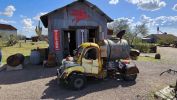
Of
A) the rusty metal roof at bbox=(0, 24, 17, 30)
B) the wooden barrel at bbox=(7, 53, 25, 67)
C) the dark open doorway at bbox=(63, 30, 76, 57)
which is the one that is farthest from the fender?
the rusty metal roof at bbox=(0, 24, 17, 30)

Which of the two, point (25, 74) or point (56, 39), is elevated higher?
point (56, 39)

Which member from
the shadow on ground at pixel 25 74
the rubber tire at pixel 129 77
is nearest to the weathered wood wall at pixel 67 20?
the shadow on ground at pixel 25 74

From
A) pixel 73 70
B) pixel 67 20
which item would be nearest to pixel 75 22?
pixel 67 20

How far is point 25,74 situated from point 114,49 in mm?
6708

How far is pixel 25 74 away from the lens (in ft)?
59.0

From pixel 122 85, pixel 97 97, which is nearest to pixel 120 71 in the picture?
pixel 122 85

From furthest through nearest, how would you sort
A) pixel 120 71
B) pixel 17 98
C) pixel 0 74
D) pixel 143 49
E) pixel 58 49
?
pixel 143 49 < pixel 58 49 < pixel 0 74 < pixel 120 71 < pixel 17 98

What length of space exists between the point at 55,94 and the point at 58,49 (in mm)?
8823

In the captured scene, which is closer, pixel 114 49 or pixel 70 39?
pixel 114 49

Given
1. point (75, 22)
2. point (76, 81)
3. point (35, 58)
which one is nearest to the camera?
point (76, 81)

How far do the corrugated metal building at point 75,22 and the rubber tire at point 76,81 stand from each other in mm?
8027

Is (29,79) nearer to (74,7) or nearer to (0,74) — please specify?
(0,74)

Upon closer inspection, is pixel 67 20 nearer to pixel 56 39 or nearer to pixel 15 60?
pixel 56 39

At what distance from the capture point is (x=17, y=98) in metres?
12.3
